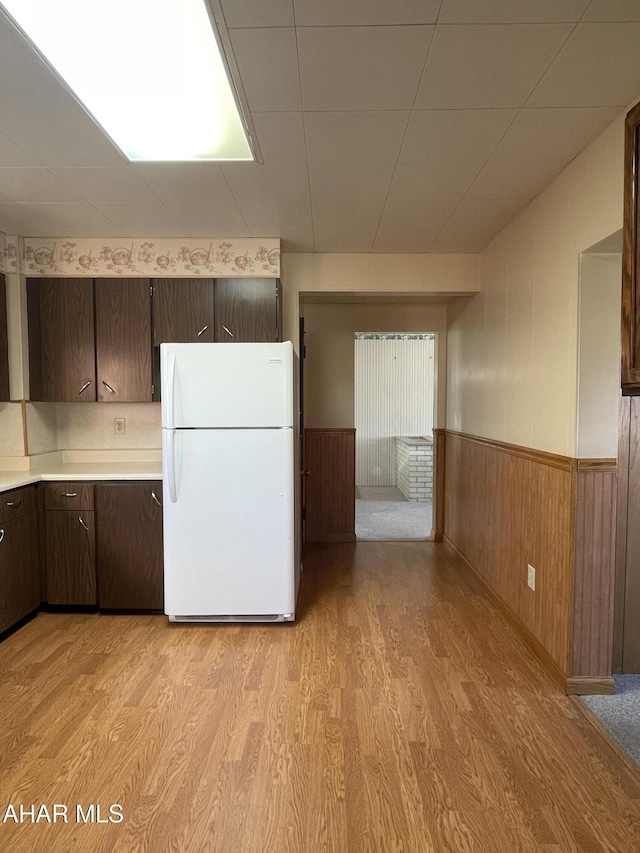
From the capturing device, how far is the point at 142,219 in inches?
112

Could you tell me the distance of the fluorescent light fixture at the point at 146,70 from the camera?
1.43m

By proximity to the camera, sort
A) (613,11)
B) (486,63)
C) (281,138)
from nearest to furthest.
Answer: (613,11)
(486,63)
(281,138)

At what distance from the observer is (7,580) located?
2711 mm

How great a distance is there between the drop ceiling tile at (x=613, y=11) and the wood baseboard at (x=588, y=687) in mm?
2373

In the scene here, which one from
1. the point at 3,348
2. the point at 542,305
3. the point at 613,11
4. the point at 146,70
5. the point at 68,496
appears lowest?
the point at 68,496

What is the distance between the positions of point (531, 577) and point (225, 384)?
1911mm

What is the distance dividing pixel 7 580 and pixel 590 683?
294 cm

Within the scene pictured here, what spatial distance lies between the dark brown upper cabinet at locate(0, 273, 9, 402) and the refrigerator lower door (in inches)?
45.1

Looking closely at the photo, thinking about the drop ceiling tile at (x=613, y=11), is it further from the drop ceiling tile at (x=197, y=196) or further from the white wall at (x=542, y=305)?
the drop ceiling tile at (x=197, y=196)

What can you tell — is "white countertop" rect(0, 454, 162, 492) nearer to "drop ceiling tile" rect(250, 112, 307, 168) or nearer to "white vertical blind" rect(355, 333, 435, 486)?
"drop ceiling tile" rect(250, 112, 307, 168)

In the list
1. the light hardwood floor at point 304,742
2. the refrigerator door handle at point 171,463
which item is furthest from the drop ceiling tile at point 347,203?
the light hardwood floor at point 304,742

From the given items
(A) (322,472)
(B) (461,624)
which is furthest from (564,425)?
(A) (322,472)

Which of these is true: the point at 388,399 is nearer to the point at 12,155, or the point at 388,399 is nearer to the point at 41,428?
the point at 41,428

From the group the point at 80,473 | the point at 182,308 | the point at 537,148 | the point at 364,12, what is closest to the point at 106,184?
the point at 182,308
